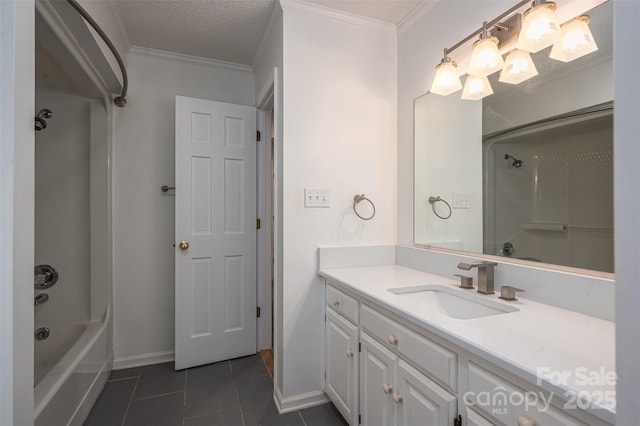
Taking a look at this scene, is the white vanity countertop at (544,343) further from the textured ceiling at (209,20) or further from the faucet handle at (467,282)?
the textured ceiling at (209,20)

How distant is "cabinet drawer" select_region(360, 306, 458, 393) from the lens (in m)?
0.90

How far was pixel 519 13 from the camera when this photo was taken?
4.12 ft

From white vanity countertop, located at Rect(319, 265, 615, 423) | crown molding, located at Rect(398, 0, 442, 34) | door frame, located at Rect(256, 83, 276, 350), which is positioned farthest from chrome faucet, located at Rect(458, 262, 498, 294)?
door frame, located at Rect(256, 83, 276, 350)

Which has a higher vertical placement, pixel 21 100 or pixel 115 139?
pixel 115 139

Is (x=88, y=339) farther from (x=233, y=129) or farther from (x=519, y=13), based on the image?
(x=519, y=13)

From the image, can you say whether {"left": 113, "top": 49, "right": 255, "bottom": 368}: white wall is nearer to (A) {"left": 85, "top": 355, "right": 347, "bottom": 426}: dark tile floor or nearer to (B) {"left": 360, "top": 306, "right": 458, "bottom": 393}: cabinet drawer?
(A) {"left": 85, "top": 355, "right": 347, "bottom": 426}: dark tile floor

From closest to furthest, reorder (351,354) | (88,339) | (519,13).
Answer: (519,13) → (351,354) → (88,339)

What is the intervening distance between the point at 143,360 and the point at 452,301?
229 centimetres

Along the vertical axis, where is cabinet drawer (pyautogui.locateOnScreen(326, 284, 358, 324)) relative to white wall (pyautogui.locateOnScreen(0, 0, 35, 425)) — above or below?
below

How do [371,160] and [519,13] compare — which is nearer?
[519,13]

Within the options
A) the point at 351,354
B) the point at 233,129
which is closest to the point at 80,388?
the point at 351,354

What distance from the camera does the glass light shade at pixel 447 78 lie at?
5.02 feet

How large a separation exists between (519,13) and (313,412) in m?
2.23

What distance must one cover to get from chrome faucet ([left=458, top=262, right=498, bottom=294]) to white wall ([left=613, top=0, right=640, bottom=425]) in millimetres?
911
